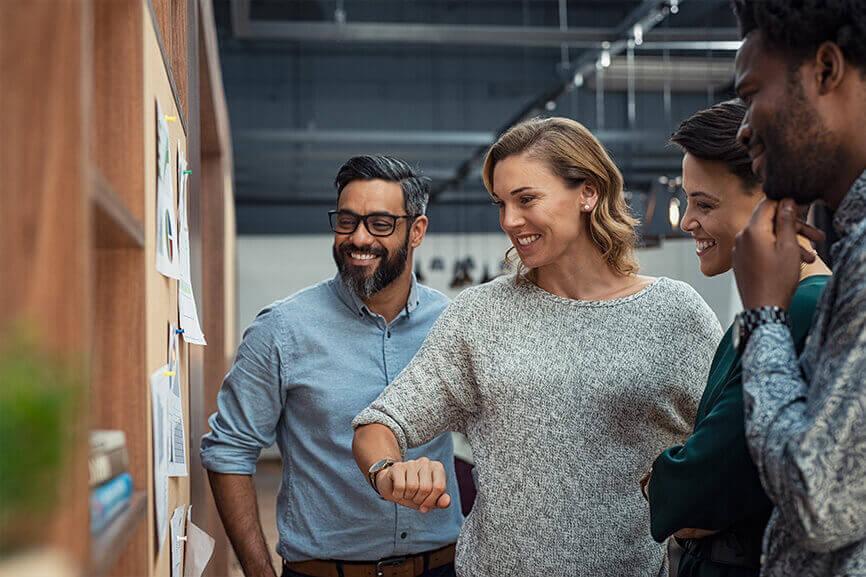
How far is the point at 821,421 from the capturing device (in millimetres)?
1125

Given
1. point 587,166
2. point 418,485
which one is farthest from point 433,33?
point 418,485

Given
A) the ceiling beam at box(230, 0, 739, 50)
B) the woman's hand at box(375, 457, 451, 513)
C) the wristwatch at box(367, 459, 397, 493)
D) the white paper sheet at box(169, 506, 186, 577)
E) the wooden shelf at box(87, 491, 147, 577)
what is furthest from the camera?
the ceiling beam at box(230, 0, 739, 50)

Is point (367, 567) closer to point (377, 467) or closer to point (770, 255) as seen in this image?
point (377, 467)

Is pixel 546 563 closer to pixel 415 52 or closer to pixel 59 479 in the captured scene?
pixel 59 479

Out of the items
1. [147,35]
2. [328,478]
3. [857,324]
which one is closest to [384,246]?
[328,478]

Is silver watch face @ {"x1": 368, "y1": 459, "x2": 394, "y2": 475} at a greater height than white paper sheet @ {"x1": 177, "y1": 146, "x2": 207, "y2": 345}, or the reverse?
white paper sheet @ {"x1": 177, "y1": 146, "x2": 207, "y2": 345}

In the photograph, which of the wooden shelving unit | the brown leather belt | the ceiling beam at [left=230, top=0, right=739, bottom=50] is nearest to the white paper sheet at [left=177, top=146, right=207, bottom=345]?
the wooden shelving unit

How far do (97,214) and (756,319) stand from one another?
0.82 m

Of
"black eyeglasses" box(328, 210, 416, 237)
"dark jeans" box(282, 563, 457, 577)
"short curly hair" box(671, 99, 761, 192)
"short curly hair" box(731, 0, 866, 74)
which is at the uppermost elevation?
"short curly hair" box(731, 0, 866, 74)

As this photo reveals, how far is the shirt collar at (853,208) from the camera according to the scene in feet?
4.08

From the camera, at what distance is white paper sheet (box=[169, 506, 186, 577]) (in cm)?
165

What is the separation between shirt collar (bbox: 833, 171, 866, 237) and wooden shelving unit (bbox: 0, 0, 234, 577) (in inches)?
33.6

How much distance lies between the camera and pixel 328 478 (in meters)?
2.53

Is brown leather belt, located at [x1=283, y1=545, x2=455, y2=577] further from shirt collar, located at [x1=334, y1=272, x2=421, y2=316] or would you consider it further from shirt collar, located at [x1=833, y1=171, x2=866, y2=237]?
shirt collar, located at [x1=833, y1=171, x2=866, y2=237]
